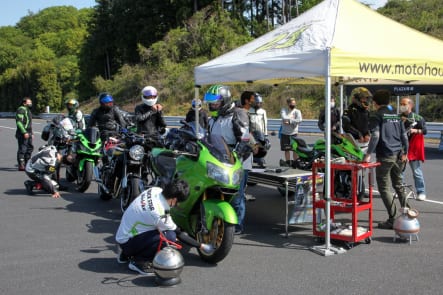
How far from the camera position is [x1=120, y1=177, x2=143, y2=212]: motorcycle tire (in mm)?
7402

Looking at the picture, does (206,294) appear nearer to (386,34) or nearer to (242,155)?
(242,155)

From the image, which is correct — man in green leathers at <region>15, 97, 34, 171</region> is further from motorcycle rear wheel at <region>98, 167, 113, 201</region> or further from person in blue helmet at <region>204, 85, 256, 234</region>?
person in blue helmet at <region>204, 85, 256, 234</region>

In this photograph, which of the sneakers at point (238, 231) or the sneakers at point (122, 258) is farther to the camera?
the sneakers at point (238, 231)

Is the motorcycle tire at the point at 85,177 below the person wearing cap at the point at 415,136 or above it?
below

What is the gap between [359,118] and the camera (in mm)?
8711

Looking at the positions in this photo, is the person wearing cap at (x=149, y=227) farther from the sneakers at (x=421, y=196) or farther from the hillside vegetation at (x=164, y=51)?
the hillside vegetation at (x=164, y=51)

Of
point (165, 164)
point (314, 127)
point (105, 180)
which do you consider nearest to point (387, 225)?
point (165, 164)

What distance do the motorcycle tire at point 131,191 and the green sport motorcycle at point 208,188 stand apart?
4.88 feet

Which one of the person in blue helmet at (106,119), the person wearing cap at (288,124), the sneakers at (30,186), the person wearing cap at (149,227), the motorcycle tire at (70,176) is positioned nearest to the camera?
the person wearing cap at (149,227)

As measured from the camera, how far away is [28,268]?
541cm

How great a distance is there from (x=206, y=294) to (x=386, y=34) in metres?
4.23

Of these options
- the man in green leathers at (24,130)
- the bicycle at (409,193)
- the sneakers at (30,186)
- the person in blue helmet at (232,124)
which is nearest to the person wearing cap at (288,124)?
the bicycle at (409,193)

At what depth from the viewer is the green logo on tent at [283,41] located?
6.41 m

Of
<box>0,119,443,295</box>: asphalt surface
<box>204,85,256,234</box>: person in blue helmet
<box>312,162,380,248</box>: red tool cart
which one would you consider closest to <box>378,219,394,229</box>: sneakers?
<box>0,119,443,295</box>: asphalt surface
